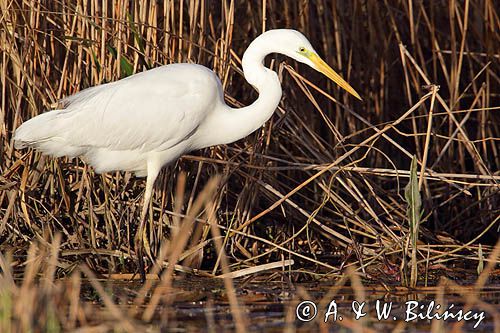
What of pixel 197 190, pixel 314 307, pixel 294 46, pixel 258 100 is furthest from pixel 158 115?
pixel 314 307

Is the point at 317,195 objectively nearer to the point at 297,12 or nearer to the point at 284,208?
the point at 284,208

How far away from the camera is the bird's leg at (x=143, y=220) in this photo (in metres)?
4.58

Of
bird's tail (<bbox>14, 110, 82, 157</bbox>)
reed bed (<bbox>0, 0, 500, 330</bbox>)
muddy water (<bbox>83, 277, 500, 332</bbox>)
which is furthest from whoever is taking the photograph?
reed bed (<bbox>0, 0, 500, 330</bbox>)

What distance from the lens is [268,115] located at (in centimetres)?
458

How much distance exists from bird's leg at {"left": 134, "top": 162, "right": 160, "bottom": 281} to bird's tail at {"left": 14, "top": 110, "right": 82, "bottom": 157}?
1.23 ft

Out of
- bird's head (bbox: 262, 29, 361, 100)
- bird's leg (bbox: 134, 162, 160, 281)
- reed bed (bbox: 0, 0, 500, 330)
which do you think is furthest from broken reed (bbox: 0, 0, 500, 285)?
bird's head (bbox: 262, 29, 361, 100)

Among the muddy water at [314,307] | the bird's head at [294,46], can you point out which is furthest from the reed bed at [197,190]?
the bird's head at [294,46]

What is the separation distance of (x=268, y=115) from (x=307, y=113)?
1.38 meters

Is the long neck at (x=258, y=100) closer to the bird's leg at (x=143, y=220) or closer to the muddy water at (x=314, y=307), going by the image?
the bird's leg at (x=143, y=220)

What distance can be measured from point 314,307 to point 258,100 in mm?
1267

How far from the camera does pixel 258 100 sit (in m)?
4.59

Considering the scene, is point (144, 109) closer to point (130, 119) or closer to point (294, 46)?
point (130, 119)

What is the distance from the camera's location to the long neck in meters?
4.56

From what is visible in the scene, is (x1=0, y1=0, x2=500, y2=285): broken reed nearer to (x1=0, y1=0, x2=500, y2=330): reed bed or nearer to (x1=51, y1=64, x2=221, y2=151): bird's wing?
(x1=0, y1=0, x2=500, y2=330): reed bed
